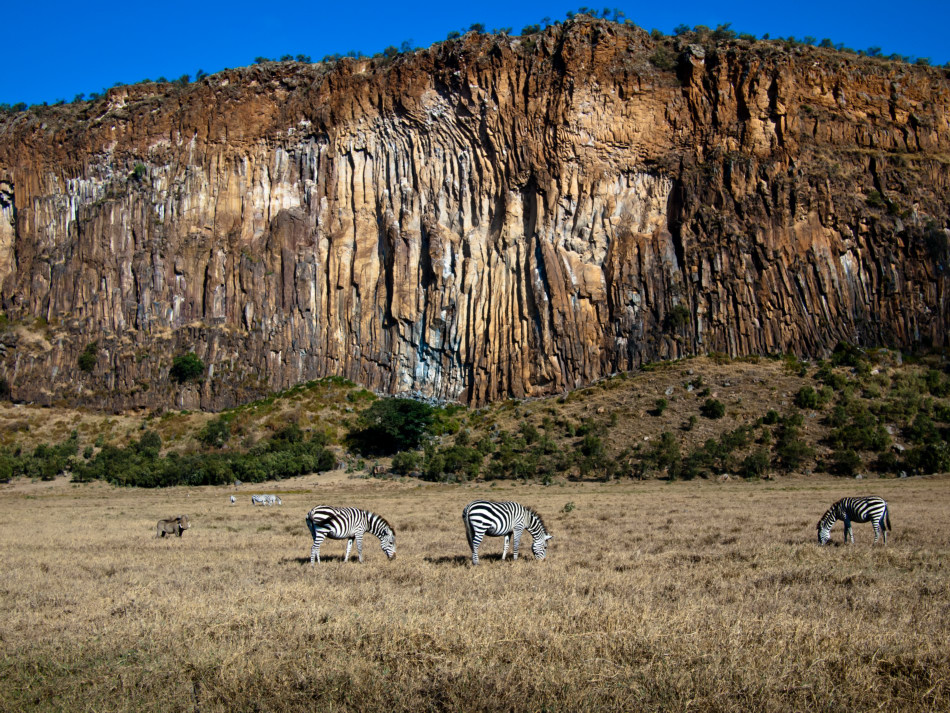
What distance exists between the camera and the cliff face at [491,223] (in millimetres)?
53906

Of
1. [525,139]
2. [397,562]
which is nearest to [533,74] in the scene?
[525,139]

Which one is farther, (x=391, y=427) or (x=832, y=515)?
(x=391, y=427)

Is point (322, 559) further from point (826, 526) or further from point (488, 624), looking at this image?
point (826, 526)

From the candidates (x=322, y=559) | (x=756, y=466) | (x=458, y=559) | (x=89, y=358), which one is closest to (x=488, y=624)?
(x=458, y=559)

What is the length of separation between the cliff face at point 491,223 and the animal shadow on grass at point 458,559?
39.2 metres

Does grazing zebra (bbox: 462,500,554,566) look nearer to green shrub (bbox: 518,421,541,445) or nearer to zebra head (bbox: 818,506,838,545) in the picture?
zebra head (bbox: 818,506,838,545)

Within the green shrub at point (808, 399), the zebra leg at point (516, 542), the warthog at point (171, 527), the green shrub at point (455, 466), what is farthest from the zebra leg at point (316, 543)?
the green shrub at point (808, 399)

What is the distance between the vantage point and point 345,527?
15.4 metres

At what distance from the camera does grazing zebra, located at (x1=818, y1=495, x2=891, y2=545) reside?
16078 mm

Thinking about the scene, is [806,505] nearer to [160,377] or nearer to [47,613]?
[47,613]

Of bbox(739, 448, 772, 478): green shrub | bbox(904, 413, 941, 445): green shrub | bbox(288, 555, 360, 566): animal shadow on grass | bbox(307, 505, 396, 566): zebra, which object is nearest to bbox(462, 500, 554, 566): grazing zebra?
bbox(307, 505, 396, 566): zebra

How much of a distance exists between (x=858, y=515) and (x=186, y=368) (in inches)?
2043

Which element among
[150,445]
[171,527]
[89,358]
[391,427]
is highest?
[89,358]

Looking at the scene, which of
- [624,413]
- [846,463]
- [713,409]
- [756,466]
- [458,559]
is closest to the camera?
[458,559]
